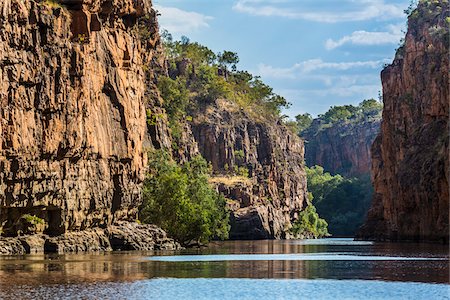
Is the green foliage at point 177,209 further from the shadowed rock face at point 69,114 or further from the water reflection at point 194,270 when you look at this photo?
the water reflection at point 194,270

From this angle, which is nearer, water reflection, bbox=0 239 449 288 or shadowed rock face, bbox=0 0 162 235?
water reflection, bbox=0 239 449 288

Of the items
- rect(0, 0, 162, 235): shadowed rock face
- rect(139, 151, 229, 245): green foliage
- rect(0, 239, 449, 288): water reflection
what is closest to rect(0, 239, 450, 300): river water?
rect(0, 239, 449, 288): water reflection

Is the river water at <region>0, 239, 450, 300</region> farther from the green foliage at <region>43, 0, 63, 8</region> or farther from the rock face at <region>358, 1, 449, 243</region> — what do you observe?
the rock face at <region>358, 1, 449, 243</region>

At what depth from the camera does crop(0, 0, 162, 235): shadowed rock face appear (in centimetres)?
8619

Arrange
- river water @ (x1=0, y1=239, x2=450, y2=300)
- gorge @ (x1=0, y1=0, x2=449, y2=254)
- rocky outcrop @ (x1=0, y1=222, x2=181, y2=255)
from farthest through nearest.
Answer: gorge @ (x1=0, y1=0, x2=449, y2=254)
rocky outcrop @ (x1=0, y1=222, x2=181, y2=255)
river water @ (x1=0, y1=239, x2=450, y2=300)

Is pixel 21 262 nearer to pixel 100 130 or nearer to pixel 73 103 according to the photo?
pixel 73 103

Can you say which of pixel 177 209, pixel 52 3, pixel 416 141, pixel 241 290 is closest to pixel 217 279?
pixel 241 290

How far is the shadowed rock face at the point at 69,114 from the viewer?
3393 inches

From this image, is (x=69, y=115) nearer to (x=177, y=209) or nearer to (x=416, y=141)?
(x=177, y=209)

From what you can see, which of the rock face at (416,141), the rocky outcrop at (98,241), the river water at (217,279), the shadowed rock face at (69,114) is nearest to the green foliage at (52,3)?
the shadowed rock face at (69,114)

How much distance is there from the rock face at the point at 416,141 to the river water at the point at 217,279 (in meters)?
52.6

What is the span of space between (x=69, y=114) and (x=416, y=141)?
6778 centimetres

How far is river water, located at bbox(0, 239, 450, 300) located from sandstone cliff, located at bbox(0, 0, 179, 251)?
45.9 feet

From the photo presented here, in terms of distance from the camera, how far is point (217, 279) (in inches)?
2218
